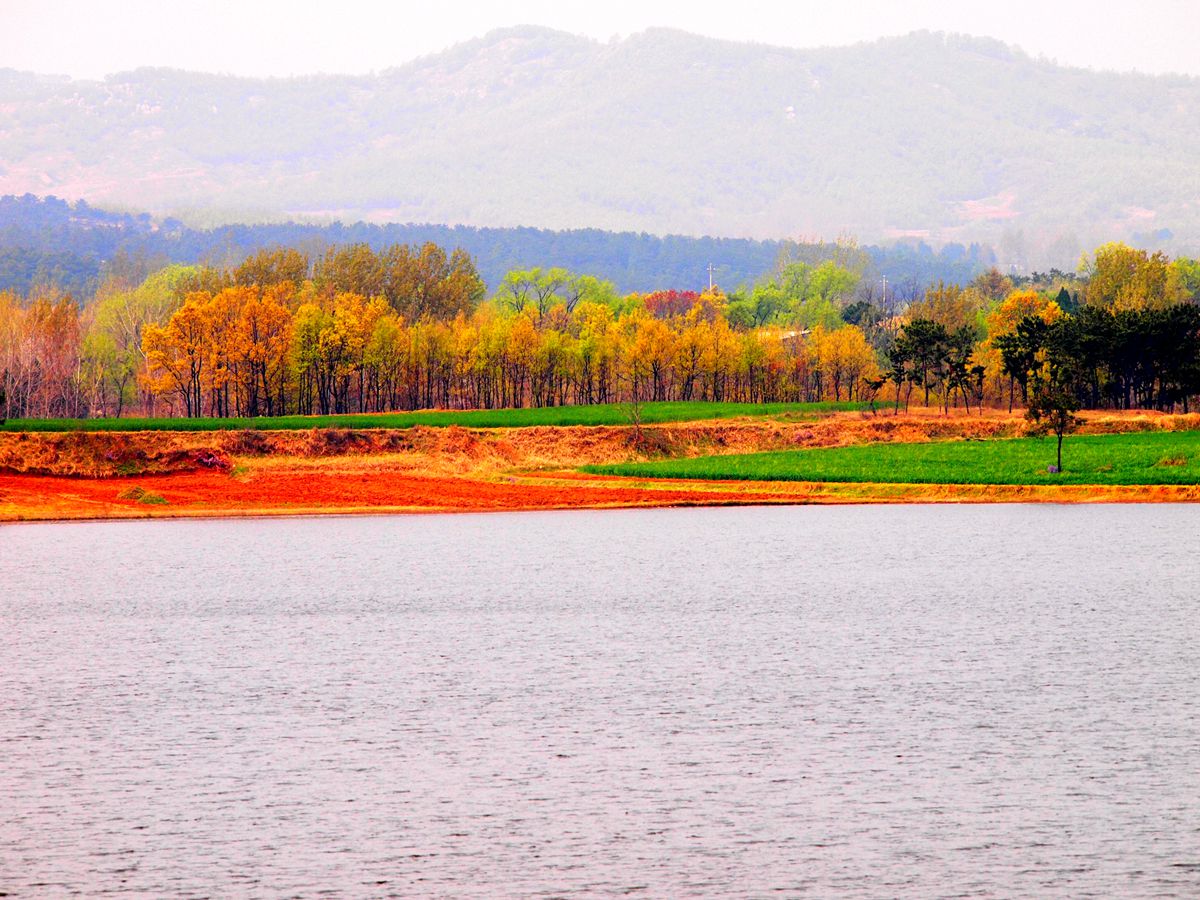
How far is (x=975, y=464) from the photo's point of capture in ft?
246

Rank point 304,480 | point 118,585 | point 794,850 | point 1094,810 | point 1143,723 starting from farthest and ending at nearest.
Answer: point 304,480 < point 118,585 < point 1143,723 < point 1094,810 < point 794,850

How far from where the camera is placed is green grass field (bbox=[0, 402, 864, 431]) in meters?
81.9

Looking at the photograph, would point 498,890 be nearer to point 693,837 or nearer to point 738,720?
point 693,837

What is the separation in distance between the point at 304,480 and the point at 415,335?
52.6 m

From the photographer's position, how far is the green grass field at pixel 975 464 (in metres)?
68.9

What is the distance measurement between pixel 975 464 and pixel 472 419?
108 ft

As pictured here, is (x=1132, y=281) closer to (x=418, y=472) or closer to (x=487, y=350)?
(x=487, y=350)

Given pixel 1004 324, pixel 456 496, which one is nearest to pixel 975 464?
pixel 456 496

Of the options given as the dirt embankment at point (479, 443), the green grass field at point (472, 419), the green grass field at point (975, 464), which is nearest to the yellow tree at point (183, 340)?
the green grass field at point (472, 419)

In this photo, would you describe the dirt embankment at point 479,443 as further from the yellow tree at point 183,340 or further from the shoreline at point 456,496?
the yellow tree at point 183,340

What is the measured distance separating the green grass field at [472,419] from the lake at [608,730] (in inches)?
1565

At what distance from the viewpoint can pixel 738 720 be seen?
2311 centimetres

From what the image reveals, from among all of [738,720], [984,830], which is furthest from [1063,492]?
[984,830]

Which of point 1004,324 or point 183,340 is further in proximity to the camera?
point 1004,324
